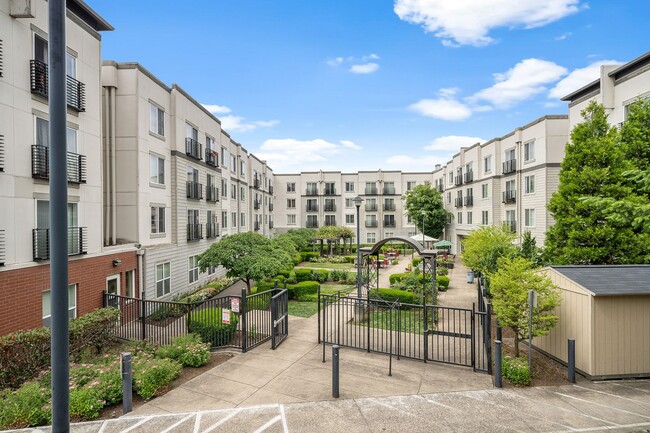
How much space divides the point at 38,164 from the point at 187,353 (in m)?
8.33

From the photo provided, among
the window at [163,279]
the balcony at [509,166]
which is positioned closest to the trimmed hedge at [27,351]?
the window at [163,279]

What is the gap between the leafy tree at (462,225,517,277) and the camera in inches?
802

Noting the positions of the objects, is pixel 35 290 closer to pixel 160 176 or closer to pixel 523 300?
pixel 160 176

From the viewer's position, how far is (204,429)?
704 cm

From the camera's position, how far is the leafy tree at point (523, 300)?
1050cm

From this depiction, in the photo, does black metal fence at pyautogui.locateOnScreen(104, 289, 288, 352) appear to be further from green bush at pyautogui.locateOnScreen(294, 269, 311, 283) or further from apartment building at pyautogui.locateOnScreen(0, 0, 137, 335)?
green bush at pyautogui.locateOnScreen(294, 269, 311, 283)

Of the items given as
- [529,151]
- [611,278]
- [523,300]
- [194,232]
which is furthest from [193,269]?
[529,151]

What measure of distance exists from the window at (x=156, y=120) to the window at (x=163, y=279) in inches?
301

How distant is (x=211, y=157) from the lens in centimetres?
2711

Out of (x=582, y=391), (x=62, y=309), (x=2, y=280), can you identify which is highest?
(x=62, y=309)

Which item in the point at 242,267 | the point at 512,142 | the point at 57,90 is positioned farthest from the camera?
the point at 512,142

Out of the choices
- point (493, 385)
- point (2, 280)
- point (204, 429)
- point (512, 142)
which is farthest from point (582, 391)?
point (512, 142)

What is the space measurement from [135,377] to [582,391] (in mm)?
11187

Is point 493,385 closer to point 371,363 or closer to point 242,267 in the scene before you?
point 371,363
